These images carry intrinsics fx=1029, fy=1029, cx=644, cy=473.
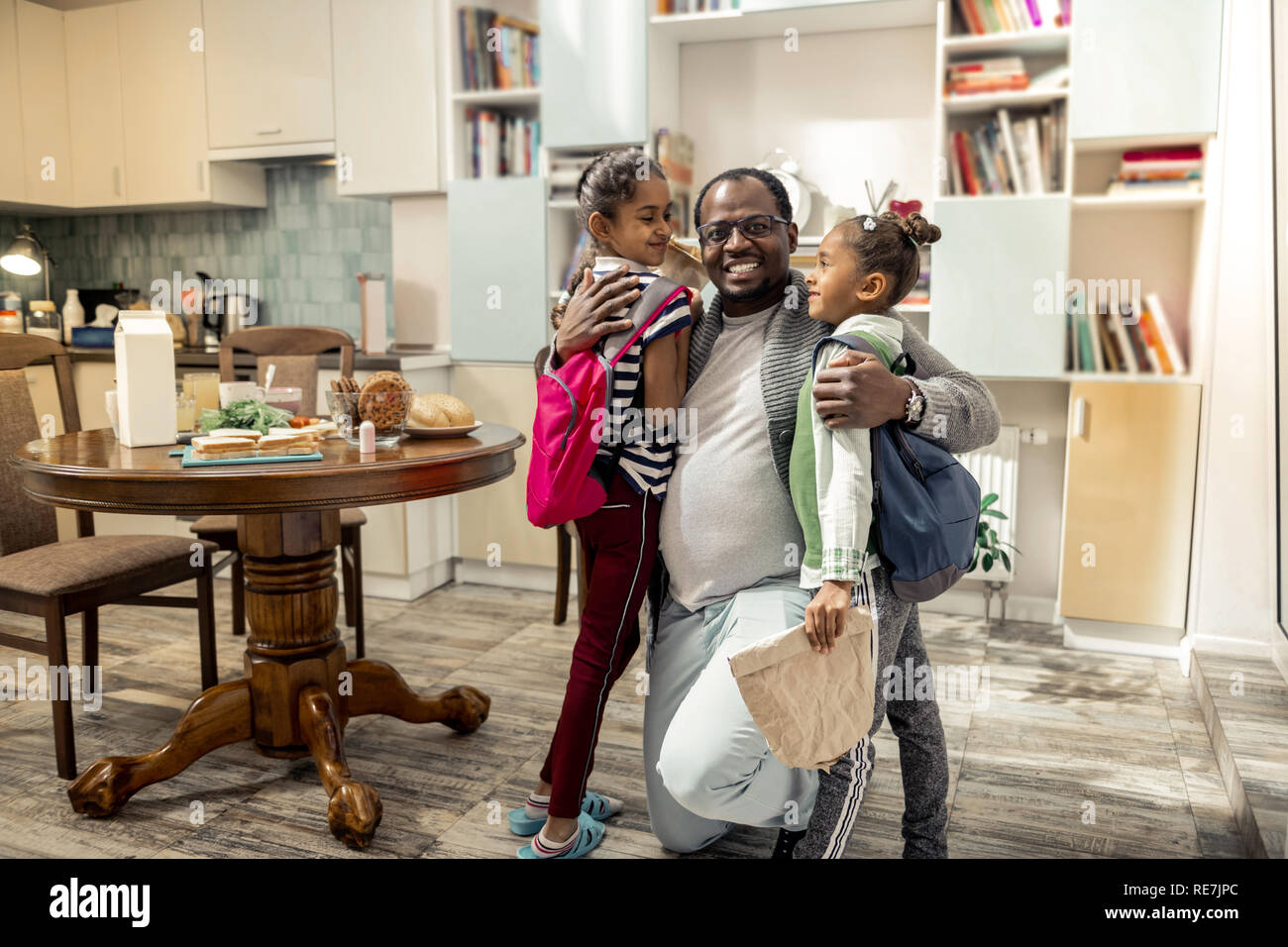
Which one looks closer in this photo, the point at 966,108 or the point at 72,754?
the point at 72,754

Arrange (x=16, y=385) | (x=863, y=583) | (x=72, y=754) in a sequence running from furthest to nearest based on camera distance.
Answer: (x=16, y=385) → (x=72, y=754) → (x=863, y=583)

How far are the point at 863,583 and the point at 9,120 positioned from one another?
437cm

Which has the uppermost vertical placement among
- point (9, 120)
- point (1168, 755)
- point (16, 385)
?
point (9, 120)

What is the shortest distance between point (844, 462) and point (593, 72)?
2.45 metres

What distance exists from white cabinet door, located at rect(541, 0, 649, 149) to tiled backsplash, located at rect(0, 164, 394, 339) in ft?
3.35

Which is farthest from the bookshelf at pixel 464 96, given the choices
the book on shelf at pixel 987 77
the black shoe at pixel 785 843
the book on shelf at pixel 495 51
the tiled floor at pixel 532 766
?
the black shoe at pixel 785 843

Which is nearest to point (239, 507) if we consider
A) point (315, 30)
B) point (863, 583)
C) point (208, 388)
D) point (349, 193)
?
point (208, 388)

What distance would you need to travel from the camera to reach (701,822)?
1940mm

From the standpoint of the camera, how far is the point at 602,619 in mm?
1852

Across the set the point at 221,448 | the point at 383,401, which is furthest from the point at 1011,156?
the point at 221,448

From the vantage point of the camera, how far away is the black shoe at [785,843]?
186cm

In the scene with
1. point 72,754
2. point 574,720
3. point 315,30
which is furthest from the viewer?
point 315,30

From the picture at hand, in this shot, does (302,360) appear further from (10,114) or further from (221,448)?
(10,114)
